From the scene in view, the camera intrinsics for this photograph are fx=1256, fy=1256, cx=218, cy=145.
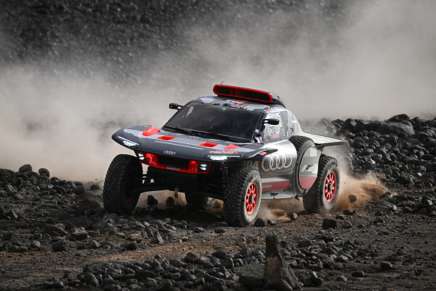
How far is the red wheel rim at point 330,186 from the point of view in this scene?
19875mm

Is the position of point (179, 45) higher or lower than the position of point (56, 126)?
higher

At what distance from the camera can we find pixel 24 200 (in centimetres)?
1869

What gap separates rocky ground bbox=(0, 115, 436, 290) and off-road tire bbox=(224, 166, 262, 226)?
0.15m

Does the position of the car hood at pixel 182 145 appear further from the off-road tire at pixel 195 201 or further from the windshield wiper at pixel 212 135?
the off-road tire at pixel 195 201

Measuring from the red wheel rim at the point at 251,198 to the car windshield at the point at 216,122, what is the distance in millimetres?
868

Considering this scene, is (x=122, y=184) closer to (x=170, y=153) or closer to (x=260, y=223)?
(x=170, y=153)

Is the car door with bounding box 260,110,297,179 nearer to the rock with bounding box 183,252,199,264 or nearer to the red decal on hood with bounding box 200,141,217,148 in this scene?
the red decal on hood with bounding box 200,141,217,148

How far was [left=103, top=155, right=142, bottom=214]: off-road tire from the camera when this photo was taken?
1759 cm

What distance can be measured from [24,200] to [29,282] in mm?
5631

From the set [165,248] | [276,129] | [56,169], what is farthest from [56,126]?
[165,248]

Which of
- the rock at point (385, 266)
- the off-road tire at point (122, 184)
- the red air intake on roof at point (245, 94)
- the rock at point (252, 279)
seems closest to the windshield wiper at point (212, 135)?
the off-road tire at point (122, 184)

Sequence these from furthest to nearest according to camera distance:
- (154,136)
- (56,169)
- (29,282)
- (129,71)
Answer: (129,71)
(56,169)
(154,136)
(29,282)

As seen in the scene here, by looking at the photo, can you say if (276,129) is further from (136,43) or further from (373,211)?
(136,43)

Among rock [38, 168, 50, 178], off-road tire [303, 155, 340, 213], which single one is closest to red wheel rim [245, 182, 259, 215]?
off-road tire [303, 155, 340, 213]
